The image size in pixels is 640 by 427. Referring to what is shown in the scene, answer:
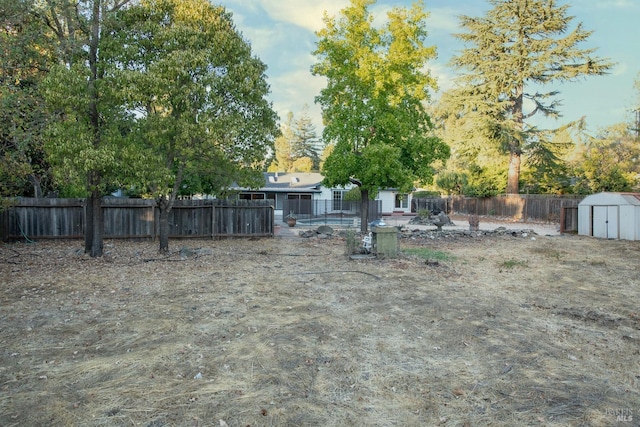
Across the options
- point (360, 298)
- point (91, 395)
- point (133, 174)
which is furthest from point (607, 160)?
point (91, 395)

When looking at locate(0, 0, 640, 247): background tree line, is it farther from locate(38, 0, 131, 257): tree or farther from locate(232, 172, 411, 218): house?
locate(232, 172, 411, 218): house

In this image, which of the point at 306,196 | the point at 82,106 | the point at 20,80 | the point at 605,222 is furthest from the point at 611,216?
the point at 306,196

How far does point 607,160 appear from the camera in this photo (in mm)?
26625

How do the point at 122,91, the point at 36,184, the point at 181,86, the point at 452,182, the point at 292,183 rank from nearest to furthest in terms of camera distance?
the point at 122,91
the point at 181,86
the point at 36,184
the point at 292,183
the point at 452,182

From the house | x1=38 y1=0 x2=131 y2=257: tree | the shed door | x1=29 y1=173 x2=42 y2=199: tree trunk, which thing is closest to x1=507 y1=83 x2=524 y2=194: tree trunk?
the house

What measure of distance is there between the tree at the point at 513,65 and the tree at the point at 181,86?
2456cm

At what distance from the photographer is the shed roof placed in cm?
1545

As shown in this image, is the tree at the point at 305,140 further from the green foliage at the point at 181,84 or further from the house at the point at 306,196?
the green foliage at the point at 181,84

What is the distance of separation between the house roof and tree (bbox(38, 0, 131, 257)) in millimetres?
20435

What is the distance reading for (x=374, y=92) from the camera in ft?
51.0

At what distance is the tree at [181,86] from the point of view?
8891mm

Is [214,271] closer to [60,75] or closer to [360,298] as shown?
[360,298]

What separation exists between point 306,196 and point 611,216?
21665 mm

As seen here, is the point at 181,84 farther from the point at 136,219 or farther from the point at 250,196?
the point at 250,196
